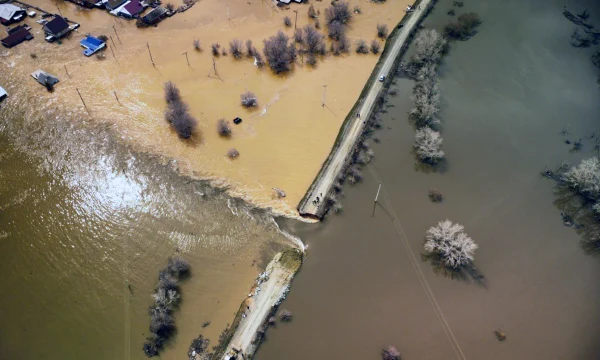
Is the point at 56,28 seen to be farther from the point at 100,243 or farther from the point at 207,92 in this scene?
the point at 100,243

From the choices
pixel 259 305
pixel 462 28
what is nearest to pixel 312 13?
pixel 462 28

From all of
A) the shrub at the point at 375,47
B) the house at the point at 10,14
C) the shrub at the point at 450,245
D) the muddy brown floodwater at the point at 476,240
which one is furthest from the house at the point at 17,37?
the shrub at the point at 450,245

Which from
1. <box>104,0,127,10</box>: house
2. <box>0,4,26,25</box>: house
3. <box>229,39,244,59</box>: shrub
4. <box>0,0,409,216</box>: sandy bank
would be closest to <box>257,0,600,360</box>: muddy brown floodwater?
<box>0,0,409,216</box>: sandy bank

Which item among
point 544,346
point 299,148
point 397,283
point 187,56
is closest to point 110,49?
point 187,56

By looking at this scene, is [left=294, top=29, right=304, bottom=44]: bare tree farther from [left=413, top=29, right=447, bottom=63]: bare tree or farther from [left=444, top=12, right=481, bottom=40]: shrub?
[left=444, top=12, right=481, bottom=40]: shrub

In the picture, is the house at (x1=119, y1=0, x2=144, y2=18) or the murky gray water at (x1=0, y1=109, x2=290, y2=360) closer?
the murky gray water at (x1=0, y1=109, x2=290, y2=360)

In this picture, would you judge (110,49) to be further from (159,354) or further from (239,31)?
(159,354)
